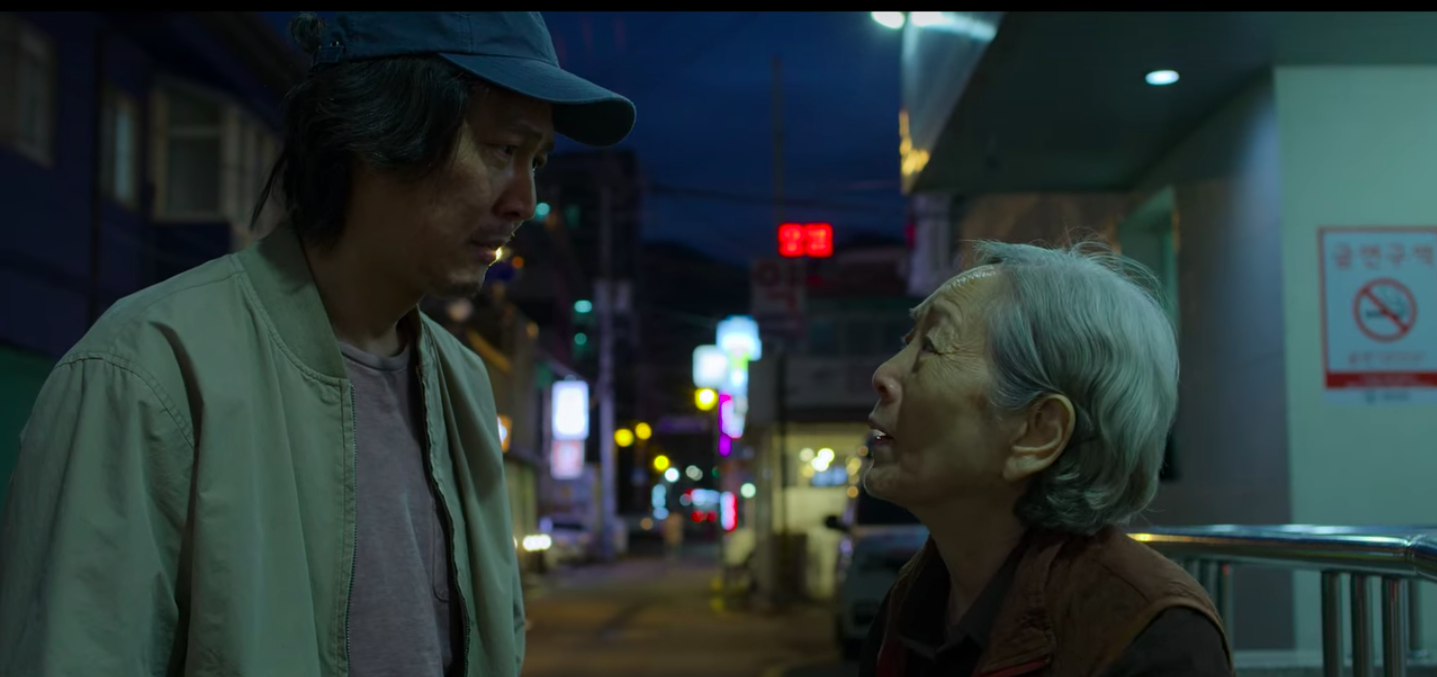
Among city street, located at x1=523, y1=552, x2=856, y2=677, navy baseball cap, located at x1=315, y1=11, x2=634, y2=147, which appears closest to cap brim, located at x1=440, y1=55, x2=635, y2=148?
navy baseball cap, located at x1=315, y1=11, x2=634, y2=147

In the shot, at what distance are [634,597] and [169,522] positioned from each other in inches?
814

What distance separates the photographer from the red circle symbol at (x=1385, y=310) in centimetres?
673

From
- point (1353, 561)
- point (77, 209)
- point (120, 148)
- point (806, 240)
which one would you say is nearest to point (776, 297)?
point (806, 240)

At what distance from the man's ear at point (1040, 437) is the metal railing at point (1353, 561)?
78cm

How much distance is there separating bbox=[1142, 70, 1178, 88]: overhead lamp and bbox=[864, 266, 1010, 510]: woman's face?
593cm

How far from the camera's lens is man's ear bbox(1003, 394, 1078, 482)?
1.67 m

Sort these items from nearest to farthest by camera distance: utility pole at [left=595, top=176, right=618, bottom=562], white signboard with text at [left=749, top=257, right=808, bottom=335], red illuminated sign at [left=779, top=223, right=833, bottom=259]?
white signboard with text at [left=749, top=257, right=808, bottom=335]
red illuminated sign at [left=779, top=223, right=833, bottom=259]
utility pole at [left=595, top=176, right=618, bottom=562]

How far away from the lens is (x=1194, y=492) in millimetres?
8391

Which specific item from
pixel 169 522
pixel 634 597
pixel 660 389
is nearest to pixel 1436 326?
pixel 169 522

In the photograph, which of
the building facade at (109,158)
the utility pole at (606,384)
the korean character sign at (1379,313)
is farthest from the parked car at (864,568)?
the utility pole at (606,384)

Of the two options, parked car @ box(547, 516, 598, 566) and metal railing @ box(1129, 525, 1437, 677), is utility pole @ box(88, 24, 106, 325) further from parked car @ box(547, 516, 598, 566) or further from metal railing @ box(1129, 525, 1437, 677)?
parked car @ box(547, 516, 598, 566)

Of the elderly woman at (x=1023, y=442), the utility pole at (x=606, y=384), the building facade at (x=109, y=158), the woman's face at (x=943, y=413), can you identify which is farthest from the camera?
the utility pole at (x=606, y=384)

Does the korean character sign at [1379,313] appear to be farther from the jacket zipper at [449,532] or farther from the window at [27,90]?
the window at [27,90]

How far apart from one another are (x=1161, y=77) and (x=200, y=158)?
41.1 ft
